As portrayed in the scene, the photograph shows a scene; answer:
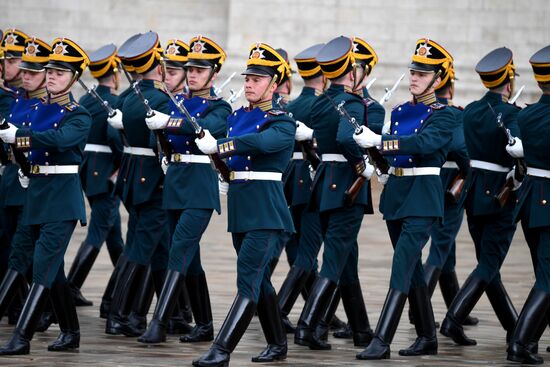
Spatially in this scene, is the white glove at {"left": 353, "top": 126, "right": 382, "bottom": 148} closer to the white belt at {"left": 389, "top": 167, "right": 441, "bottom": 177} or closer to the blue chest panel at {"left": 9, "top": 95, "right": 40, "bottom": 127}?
the white belt at {"left": 389, "top": 167, "right": 441, "bottom": 177}

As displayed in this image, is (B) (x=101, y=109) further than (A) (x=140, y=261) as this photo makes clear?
Yes

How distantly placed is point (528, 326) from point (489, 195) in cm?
120

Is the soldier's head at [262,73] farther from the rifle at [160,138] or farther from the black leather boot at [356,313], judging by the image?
the black leather boot at [356,313]

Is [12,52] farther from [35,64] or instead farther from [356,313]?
[356,313]

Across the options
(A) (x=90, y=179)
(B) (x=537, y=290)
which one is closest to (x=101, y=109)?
(A) (x=90, y=179)

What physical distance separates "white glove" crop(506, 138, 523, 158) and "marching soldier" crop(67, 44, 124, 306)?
295 centimetres

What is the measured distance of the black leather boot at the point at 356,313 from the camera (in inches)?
378

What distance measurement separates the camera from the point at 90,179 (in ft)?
36.4

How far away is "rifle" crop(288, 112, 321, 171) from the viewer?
1028 cm

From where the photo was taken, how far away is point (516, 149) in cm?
939

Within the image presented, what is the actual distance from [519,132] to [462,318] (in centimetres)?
120

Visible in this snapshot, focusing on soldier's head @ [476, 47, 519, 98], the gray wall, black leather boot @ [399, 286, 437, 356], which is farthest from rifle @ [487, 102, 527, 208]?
the gray wall

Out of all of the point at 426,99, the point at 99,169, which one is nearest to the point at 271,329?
the point at 426,99

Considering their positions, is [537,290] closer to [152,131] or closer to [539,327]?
[539,327]
